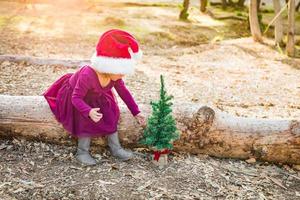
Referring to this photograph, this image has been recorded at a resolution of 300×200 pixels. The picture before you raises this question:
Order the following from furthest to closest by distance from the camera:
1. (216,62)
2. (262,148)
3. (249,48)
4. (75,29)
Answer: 1. (75,29)
2. (249,48)
3. (216,62)
4. (262,148)

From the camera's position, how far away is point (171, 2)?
51.7 feet

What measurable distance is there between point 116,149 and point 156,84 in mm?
2931

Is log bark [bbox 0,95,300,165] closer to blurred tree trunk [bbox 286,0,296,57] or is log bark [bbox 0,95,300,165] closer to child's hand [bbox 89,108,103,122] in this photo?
child's hand [bbox 89,108,103,122]

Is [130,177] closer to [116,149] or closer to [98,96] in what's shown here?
[116,149]

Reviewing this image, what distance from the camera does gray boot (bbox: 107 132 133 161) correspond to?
12.5 feet

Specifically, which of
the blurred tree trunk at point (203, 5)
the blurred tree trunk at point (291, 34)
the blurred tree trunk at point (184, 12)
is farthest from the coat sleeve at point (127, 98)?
the blurred tree trunk at point (203, 5)

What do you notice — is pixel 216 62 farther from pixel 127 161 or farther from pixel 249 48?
pixel 127 161

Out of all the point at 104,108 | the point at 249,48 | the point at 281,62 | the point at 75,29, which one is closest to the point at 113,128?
the point at 104,108

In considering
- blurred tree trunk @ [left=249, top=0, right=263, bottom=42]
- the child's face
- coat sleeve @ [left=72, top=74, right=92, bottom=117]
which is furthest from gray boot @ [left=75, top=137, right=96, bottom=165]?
blurred tree trunk @ [left=249, top=0, right=263, bottom=42]

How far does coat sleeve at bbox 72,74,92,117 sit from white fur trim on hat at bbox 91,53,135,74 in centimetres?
17

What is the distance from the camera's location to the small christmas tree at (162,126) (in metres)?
3.63

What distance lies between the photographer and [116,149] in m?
3.84

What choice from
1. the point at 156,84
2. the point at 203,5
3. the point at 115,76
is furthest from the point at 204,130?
the point at 203,5

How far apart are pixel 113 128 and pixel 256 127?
1275 millimetres
